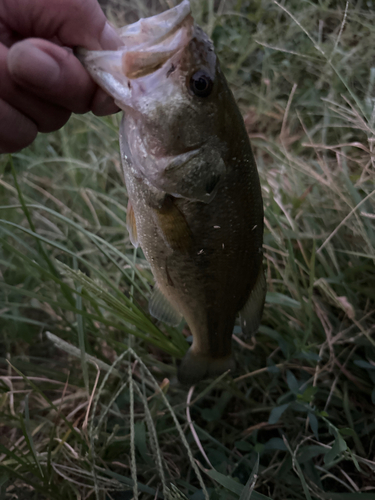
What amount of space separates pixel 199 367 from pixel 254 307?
1.09 ft

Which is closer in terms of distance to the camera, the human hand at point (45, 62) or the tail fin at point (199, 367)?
the human hand at point (45, 62)

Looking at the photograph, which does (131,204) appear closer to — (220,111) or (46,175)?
(220,111)

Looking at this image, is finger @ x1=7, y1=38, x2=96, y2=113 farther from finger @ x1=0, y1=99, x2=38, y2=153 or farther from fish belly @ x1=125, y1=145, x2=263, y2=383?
fish belly @ x1=125, y1=145, x2=263, y2=383

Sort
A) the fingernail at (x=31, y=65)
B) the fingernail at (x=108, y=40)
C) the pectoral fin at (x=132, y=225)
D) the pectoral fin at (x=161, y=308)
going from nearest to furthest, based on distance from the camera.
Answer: the fingernail at (x=31, y=65) → the fingernail at (x=108, y=40) → the pectoral fin at (x=132, y=225) → the pectoral fin at (x=161, y=308)

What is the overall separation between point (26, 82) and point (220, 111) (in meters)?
0.53

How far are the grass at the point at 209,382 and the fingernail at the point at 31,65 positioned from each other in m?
0.46

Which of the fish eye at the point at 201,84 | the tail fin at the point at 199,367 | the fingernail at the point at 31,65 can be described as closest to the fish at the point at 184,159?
the fish eye at the point at 201,84

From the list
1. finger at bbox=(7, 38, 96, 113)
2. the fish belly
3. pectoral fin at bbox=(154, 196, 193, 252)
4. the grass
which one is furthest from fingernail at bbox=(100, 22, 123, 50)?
the grass

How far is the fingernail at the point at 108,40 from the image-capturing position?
974mm

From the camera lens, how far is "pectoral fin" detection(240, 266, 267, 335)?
3.84 feet

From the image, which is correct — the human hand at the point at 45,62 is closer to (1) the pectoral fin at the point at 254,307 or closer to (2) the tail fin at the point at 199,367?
(1) the pectoral fin at the point at 254,307

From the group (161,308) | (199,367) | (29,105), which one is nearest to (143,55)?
(29,105)

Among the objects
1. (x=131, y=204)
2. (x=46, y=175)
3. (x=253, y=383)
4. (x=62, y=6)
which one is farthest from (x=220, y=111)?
(x=46, y=175)

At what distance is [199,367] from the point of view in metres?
1.28
